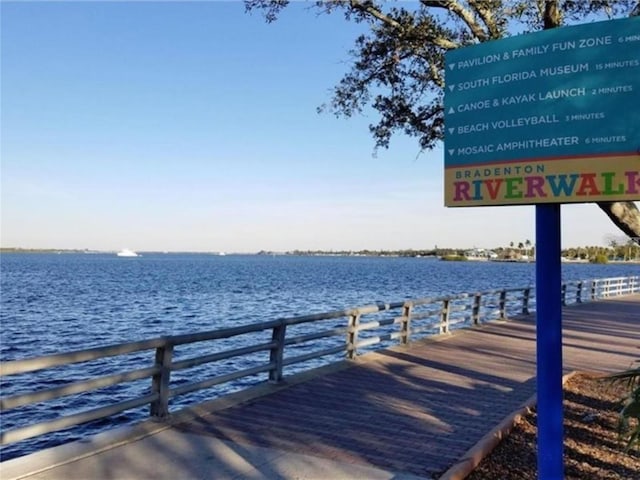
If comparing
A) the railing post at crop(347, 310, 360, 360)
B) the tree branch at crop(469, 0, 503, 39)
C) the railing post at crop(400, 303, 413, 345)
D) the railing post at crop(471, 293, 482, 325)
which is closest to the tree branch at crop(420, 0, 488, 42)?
the tree branch at crop(469, 0, 503, 39)

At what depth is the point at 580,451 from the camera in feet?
19.0

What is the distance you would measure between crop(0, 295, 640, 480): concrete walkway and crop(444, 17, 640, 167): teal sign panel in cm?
288

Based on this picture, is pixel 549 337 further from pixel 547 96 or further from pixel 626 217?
pixel 626 217

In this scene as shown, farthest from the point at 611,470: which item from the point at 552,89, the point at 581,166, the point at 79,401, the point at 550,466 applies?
the point at 79,401

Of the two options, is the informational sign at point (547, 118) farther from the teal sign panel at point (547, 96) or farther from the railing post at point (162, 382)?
the railing post at point (162, 382)

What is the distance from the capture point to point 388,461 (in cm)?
562

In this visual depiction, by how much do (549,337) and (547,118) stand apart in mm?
1429

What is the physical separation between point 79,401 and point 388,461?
9719mm

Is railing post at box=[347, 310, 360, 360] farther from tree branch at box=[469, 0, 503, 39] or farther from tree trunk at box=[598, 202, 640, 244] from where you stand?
tree trunk at box=[598, 202, 640, 244]

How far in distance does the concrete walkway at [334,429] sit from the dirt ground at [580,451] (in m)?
0.34

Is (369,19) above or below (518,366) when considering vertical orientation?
above

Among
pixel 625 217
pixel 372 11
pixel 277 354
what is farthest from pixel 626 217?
pixel 277 354

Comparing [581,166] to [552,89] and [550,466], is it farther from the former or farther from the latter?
[550,466]

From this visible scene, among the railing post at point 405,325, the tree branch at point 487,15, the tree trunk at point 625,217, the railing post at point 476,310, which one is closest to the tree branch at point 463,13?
the tree branch at point 487,15
